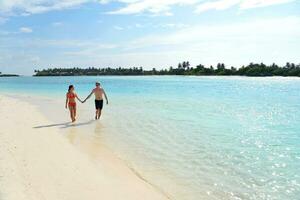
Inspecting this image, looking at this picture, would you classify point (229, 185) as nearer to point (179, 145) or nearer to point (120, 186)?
point (120, 186)

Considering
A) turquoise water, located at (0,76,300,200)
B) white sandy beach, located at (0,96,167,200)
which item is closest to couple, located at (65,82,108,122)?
turquoise water, located at (0,76,300,200)

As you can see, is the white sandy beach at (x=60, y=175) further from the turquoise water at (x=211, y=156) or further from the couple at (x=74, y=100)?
the couple at (x=74, y=100)

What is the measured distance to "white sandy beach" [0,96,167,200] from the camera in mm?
6871

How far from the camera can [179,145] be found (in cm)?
1241

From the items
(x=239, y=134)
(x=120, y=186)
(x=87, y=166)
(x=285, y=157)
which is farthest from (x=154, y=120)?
(x=120, y=186)

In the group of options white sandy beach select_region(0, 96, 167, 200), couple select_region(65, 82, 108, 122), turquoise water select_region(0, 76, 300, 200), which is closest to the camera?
white sandy beach select_region(0, 96, 167, 200)

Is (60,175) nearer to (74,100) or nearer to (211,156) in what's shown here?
(211,156)

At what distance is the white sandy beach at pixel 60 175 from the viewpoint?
687 centimetres

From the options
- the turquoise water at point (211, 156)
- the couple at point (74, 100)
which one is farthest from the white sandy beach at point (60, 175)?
the couple at point (74, 100)

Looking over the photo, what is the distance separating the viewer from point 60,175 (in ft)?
26.3

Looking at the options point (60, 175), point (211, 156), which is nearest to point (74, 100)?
point (211, 156)

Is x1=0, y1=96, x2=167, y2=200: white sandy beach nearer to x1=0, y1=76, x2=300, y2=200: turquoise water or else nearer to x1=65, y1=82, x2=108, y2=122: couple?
x1=0, y1=76, x2=300, y2=200: turquoise water

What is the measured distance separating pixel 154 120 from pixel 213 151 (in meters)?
7.73

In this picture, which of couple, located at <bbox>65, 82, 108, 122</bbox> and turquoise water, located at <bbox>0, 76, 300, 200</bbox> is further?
couple, located at <bbox>65, 82, 108, 122</bbox>
